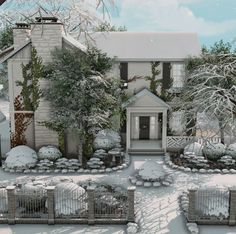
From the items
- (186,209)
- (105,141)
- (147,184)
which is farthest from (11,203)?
(105,141)

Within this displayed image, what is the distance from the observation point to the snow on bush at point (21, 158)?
20.8 metres

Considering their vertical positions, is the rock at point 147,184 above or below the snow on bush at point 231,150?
below

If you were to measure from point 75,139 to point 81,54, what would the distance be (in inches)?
195

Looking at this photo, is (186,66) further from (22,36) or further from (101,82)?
(22,36)

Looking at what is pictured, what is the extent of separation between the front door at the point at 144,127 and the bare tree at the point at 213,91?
105 inches

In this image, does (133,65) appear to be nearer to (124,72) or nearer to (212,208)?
(124,72)

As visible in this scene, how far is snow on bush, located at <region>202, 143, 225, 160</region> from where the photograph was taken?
71.9 feet

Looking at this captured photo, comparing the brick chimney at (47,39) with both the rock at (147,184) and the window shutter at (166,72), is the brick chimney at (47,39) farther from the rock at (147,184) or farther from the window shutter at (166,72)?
the rock at (147,184)

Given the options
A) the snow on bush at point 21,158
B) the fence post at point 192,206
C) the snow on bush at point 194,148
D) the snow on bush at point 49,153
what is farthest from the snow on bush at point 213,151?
the snow on bush at point 21,158

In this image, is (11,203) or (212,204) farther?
(212,204)

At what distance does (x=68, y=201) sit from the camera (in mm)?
14852

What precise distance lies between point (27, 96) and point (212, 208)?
12.6 meters

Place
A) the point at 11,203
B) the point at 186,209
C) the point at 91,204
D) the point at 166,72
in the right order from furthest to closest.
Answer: the point at 166,72 → the point at 186,209 → the point at 11,203 → the point at 91,204

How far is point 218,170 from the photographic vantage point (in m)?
20.6
